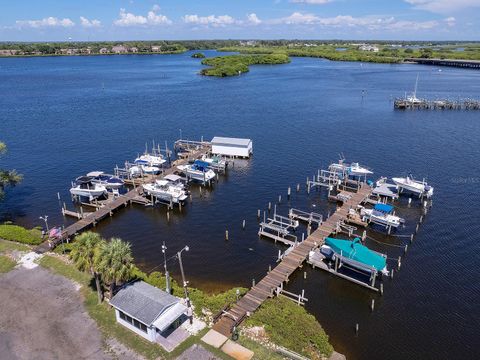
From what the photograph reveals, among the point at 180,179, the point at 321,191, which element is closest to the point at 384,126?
the point at 321,191

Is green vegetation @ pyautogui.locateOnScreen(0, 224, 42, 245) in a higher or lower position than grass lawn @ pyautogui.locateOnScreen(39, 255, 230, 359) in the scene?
higher

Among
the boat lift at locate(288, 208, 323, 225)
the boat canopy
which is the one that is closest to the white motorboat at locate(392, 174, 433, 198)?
the boat lift at locate(288, 208, 323, 225)

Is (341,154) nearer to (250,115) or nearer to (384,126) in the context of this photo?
(384,126)

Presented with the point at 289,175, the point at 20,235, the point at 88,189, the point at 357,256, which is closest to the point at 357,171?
the point at 289,175

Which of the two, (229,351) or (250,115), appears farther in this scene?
(250,115)

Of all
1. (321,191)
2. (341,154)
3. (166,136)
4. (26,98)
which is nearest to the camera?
(321,191)

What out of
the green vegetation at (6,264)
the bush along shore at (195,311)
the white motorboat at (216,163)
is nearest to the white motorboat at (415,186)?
the white motorboat at (216,163)

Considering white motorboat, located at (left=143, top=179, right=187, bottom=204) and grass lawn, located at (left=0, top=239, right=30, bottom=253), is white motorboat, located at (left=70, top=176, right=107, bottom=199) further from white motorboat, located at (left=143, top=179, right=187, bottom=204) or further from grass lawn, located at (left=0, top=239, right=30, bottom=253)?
grass lawn, located at (left=0, top=239, right=30, bottom=253)
